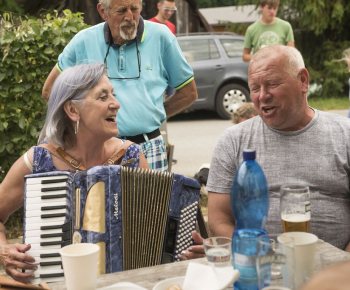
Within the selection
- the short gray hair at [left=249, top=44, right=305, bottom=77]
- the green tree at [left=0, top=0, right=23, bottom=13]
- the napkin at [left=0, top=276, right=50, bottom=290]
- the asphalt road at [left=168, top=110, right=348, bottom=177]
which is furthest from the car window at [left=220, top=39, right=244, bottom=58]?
the napkin at [left=0, top=276, right=50, bottom=290]

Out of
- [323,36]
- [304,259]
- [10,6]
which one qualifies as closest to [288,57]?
[304,259]

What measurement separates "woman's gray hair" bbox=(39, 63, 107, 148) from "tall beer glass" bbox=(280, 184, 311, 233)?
1206mm

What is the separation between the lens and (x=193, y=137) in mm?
10695

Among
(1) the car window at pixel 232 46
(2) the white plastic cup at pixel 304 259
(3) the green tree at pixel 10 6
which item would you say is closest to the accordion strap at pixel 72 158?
(2) the white plastic cup at pixel 304 259

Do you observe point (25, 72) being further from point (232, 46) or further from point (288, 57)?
point (232, 46)

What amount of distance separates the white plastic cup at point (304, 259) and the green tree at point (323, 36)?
1358 cm

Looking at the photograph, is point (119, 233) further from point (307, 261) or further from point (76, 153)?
point (307, 261)

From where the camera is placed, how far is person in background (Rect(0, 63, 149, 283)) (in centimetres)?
301

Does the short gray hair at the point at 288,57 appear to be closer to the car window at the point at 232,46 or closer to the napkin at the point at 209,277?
the napkin at the point at 209,277

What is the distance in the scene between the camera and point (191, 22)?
1481cm

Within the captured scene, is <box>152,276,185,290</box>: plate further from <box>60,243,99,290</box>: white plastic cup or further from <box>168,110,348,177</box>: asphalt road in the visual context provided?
<box>168,110,348,177</box>: asphalt road

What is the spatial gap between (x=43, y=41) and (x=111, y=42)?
5.76ft

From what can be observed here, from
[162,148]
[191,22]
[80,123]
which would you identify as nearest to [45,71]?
[162,148]

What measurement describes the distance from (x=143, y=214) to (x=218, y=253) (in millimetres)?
749
